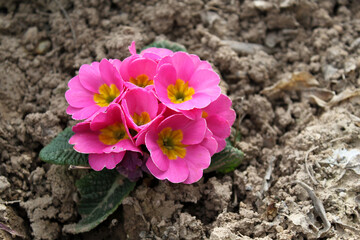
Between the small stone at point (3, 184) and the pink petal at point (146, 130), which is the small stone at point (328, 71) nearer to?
the pink petal at point (146, 130)

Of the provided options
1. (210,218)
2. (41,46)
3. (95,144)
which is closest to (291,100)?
(210,218)

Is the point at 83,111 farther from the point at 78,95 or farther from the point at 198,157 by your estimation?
the point at 198,157

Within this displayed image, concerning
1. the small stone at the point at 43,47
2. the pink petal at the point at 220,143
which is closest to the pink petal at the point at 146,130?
the pink petal at the point at 220,143

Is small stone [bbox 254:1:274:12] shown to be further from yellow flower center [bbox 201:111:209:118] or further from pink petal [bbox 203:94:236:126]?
yellow flower center [bbox 201:111:209:118]

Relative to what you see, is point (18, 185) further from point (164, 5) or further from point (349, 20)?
point (349, 20)

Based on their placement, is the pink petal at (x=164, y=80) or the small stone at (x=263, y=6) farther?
the small stone at (x=263, y=6)

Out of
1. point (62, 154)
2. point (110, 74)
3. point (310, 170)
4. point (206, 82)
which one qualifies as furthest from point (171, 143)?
point (310, 170)

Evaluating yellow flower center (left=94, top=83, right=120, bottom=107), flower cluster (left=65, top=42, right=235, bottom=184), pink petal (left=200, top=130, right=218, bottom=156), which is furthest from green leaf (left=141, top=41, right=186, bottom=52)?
pink petal (left=200, top=130, right=218, bottom=156)

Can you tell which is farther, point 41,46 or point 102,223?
point 41,46
